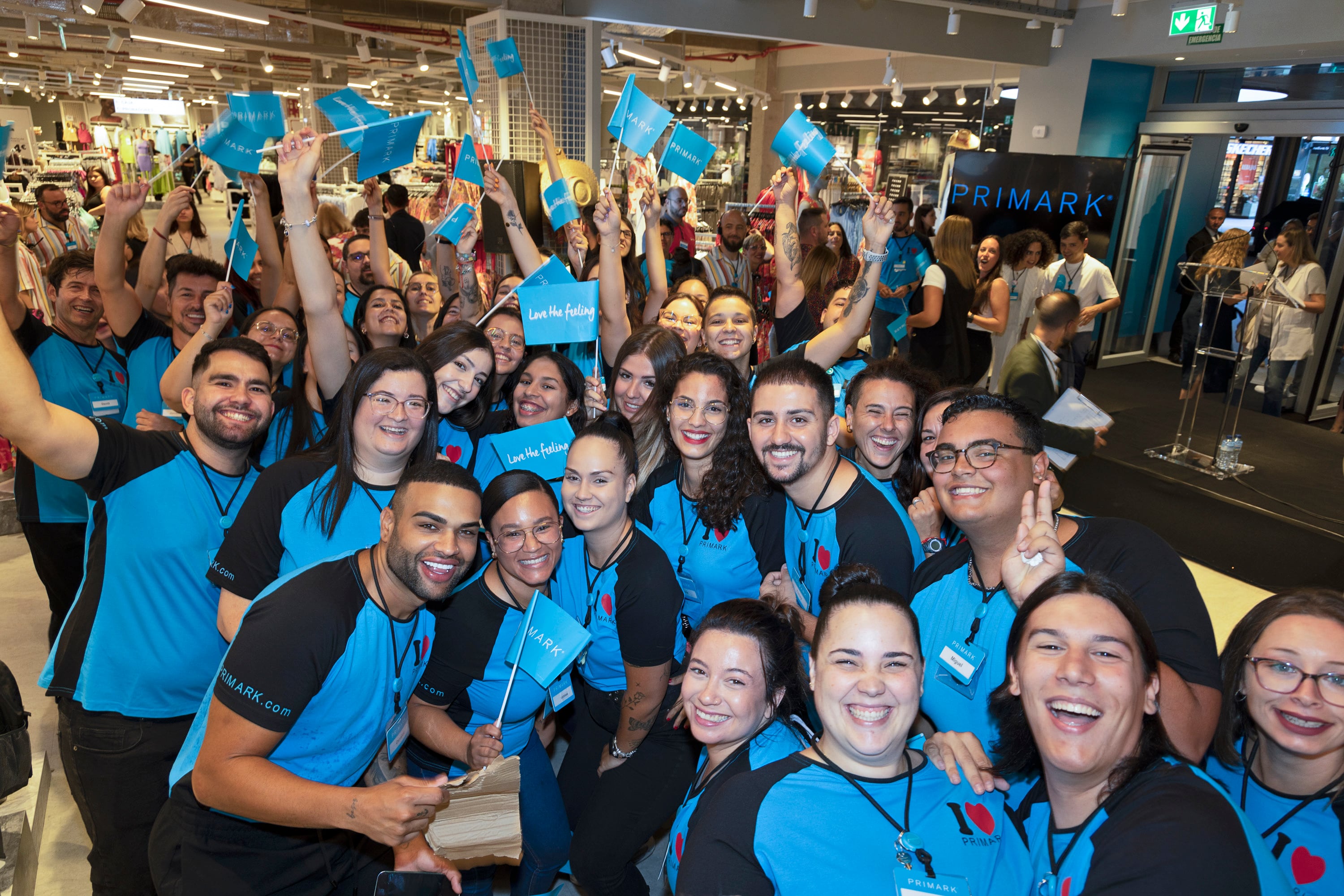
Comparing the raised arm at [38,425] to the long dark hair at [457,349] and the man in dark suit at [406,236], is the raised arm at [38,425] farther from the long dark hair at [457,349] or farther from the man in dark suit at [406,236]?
the man in dark suit at [406,236]

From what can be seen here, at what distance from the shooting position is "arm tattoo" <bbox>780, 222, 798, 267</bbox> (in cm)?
408

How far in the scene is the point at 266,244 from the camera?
14.7 feet

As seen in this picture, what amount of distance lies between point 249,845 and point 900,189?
15.2m

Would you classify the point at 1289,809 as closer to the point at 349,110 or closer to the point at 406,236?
the point at 349,110

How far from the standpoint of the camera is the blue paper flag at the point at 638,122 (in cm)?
386

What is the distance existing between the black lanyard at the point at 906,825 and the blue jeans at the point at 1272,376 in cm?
756

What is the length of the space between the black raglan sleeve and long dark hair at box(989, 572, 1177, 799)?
4.92 feet

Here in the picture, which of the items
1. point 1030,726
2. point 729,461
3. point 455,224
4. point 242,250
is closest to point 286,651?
point 729,461

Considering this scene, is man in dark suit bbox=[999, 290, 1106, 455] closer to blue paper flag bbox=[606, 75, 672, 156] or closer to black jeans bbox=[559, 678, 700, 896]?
blue paper flag bbox=[606, 75, 672, 156]

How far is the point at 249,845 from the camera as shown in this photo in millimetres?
1969

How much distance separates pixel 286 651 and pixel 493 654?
0.73m

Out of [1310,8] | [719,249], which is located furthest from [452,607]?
[1310,8]

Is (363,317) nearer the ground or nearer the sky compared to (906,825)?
nearer the sky

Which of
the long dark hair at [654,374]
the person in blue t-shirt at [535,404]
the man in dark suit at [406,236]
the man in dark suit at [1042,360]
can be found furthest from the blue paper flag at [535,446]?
the man in dark suit at [406,236]
